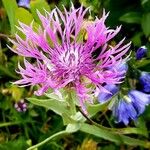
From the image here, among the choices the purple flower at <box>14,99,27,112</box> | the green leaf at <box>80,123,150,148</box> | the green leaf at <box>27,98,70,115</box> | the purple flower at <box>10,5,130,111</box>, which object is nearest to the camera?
the purple flower at <box>10,5,130,111</box>

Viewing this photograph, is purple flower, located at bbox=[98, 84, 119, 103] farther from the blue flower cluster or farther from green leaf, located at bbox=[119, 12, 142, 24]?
green leaf, located at bbox=[119, 12, 142, 24]

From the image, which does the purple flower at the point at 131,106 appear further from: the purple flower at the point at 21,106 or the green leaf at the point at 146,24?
the purple flower at the point at 21,106

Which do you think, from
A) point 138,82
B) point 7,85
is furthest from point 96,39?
point 7,85

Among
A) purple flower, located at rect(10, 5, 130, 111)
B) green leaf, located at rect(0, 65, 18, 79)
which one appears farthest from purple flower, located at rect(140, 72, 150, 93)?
green leaf, located at rect(0, 65, 18, 79)

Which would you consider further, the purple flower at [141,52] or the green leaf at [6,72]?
the green leaf at [6,72]

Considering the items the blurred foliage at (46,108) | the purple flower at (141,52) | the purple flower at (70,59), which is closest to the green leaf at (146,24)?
the blurred foliage at (46,108)

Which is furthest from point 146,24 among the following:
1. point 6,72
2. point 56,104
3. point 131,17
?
point 6,72

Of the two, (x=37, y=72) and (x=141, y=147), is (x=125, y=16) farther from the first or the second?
(x=37, y=72)

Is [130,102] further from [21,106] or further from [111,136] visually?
[21,106]
